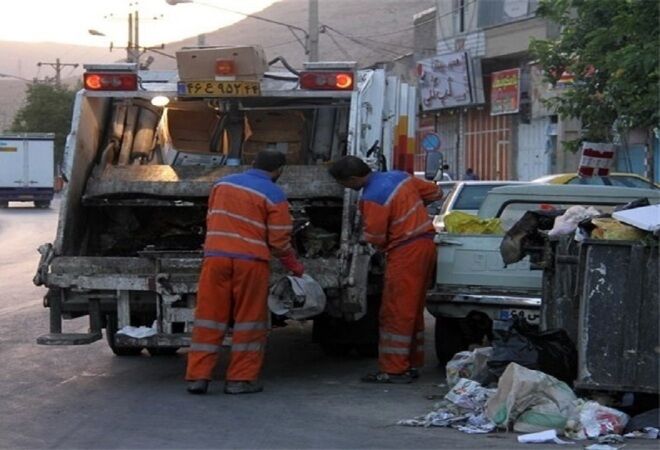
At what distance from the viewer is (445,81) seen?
122 ft

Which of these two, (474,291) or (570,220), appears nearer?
(570,220)

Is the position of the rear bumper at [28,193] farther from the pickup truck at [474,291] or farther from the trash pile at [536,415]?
the trash pile at [536,415]

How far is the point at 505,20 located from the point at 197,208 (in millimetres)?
26944

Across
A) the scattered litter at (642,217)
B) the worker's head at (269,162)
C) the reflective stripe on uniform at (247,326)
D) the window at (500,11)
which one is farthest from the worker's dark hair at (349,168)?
the window at (500,11)

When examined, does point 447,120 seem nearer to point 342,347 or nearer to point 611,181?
point 611,181

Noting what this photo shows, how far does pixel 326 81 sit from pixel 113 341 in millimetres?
2631

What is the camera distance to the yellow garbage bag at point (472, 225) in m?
9.24

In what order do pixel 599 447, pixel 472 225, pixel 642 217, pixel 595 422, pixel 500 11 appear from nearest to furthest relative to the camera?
pixel 599 447 → pixel 595 422 → pixel 642 217 → pixel 472 225 → pixel 500 11

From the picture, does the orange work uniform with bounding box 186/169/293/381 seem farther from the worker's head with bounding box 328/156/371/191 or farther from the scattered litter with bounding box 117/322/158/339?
the worker's head with bounding box 328/156/371/191

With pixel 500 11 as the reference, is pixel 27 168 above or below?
below

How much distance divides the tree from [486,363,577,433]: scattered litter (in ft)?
15.1

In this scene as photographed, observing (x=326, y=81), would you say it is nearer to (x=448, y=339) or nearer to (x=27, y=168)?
(x=448, y=339)

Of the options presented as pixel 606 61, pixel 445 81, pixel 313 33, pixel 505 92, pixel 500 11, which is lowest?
pixel 606 61

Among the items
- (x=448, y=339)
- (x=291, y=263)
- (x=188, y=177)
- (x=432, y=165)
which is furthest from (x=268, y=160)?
(x=432, y=165)
